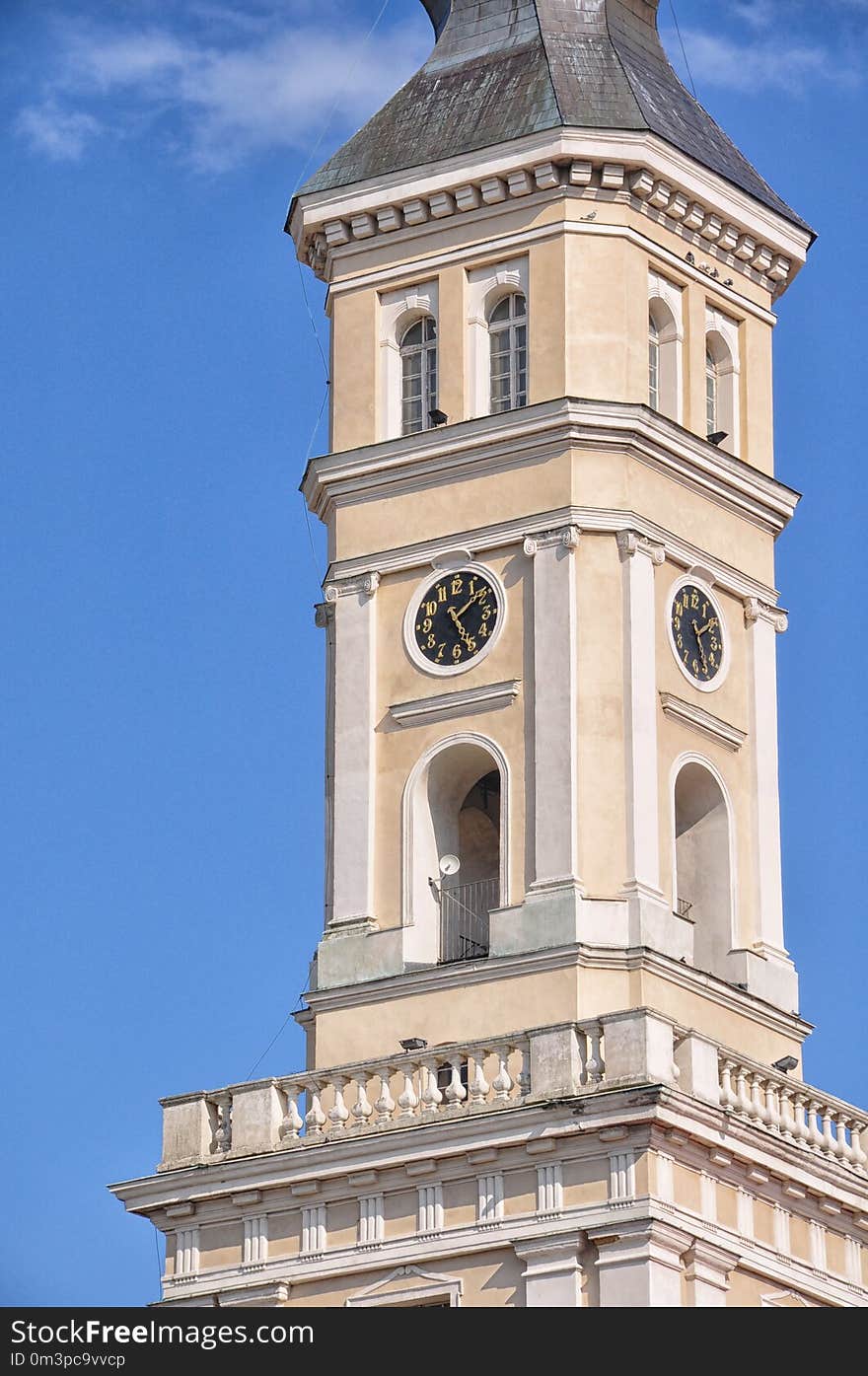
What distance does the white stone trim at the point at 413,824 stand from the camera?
48.2m

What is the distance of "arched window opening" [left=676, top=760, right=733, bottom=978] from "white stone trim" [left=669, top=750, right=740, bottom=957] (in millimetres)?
25

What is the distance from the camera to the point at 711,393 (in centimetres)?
5231

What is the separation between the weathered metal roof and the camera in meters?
51.4

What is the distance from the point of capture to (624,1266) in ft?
144

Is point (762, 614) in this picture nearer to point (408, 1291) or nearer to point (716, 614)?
point (716, 614)

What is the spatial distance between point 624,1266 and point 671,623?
341 inches

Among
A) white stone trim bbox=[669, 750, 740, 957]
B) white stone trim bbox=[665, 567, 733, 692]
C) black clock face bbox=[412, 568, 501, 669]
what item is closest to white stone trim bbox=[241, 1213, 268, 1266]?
white stone trim bbox=[669, 750, 740, 957]

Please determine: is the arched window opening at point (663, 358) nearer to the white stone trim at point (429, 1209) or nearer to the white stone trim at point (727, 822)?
the white stone trim at point (727, 822)

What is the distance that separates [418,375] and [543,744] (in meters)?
5.61

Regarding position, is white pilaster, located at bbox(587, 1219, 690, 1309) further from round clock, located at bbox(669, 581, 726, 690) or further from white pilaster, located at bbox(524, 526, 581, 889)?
round clock, located at bbox(669, 581, 726, 690)

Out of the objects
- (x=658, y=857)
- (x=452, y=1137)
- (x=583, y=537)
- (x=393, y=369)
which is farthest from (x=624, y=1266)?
(x=393, y=369)

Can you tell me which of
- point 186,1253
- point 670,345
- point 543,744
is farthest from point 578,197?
point 186,1253

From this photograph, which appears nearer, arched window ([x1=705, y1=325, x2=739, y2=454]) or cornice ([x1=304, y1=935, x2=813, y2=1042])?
cornice ([x1=304, y1=935, x2=813, y2=1042])
